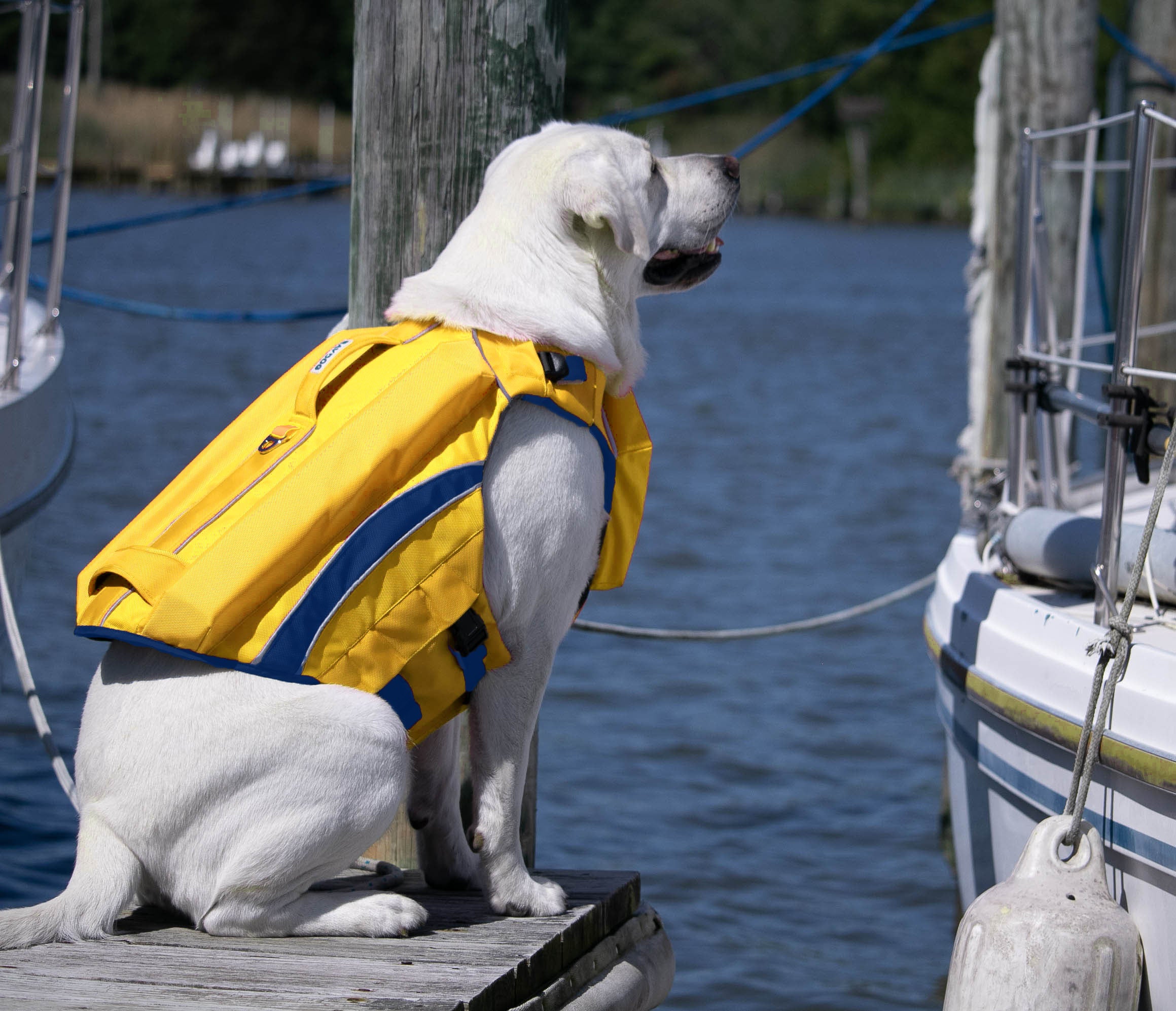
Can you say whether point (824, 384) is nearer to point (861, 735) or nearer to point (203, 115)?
point (861, 735)

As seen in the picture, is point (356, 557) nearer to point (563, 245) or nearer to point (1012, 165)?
point (563, 245)

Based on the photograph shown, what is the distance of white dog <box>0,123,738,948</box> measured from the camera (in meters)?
2.56

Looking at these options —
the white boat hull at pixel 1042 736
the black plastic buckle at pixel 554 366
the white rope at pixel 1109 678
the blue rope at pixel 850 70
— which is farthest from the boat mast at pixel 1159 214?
the black plastic buckle at pixel 554 366

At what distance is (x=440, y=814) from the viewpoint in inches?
122

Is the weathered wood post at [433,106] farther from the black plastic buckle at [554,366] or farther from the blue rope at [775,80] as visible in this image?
the blue rope at [775,80]

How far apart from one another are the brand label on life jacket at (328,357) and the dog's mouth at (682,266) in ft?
2.07

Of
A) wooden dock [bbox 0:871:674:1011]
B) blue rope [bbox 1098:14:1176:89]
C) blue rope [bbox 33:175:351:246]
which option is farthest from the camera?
blue rope [bbox 1098:14:1176:89]

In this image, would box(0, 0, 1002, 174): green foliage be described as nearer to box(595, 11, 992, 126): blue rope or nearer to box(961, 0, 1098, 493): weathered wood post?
box(595, 11, 992, 126): blue rope

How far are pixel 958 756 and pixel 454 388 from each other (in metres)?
2.28

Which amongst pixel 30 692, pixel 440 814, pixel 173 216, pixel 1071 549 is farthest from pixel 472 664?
pixel 173 216

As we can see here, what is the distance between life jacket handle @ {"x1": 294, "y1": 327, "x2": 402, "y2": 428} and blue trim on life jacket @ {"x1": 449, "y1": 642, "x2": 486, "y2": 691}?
512 mm

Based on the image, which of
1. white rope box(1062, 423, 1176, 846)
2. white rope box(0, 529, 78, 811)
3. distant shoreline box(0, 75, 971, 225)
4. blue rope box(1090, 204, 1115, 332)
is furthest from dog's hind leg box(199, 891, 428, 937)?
distant shoreline box(0, 75, 971, 225)

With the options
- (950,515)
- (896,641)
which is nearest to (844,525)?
(950,515)

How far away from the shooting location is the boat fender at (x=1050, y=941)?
2.70 m
